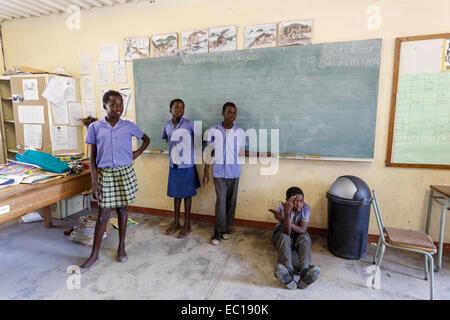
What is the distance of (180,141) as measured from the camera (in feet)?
9.83

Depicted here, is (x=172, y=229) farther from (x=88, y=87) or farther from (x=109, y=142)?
(x=88, y=87)

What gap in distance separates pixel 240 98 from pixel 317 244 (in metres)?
1.87

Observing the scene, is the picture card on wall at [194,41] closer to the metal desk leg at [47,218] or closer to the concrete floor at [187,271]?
the concrete floor at [187,271]

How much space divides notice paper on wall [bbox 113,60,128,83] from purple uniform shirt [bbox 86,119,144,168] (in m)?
1.49

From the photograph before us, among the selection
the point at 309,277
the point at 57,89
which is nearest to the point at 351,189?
the point at 309,277

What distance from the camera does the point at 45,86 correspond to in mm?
3580

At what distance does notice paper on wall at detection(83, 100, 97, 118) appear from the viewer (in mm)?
3846

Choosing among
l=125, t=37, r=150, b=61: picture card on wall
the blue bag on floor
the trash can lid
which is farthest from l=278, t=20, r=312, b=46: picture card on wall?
the blue bag on floor

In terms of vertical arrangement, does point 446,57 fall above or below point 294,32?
below

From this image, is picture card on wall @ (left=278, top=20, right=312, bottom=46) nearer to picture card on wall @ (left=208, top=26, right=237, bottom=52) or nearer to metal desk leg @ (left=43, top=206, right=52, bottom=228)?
picture card on wall @ (left=208, top=26, right=237, bottom=52)

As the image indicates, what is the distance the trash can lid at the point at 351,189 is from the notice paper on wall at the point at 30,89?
4013mm

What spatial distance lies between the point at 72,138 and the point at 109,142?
2025mm

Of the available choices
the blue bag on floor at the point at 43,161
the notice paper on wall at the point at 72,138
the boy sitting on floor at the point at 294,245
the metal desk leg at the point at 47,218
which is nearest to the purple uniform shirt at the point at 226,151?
the boy sitting on floor at the point at 294,245
